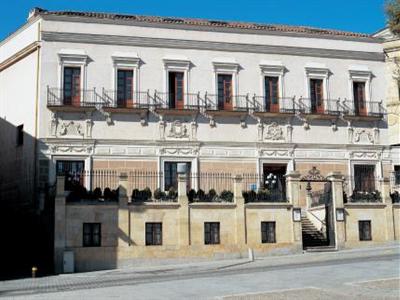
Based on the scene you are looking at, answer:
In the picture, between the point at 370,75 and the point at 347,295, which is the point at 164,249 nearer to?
the point at 347,295

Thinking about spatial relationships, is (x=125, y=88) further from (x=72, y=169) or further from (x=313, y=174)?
(x=313, y=174)

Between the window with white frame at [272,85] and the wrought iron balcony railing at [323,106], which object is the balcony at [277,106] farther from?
the wrought iron balcony railing at [323,106]

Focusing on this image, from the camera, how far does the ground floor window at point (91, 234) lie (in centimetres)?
2512

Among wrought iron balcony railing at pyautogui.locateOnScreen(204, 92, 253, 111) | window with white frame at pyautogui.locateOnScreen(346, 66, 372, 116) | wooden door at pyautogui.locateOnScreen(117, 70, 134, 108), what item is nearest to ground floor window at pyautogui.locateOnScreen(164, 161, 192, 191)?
wrought iron balcony railing at pyautogui.locateOnScreen(204, 92, 253, 111)

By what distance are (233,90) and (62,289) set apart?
1761 cm

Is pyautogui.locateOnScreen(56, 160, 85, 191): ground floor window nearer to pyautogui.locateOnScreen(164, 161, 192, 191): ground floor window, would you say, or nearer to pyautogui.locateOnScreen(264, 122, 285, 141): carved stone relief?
pyautogui.locateOnScreen(164, 161, 192, 191): ground floor window

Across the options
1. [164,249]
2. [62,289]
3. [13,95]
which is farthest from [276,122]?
Result: [62,289]

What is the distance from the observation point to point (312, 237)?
2934 cm

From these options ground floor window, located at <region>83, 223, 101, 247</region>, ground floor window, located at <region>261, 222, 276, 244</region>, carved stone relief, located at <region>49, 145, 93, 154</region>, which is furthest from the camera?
Result: carved stone relief, located at <region>49, 145, 93, 154</region>

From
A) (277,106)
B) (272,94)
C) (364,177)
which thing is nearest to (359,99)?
(364,177)

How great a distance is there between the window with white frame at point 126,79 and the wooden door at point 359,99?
41.4 feet

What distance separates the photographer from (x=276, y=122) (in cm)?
3397

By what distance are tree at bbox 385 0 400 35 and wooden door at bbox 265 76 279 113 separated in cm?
1676

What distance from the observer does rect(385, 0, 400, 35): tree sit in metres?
16.8
